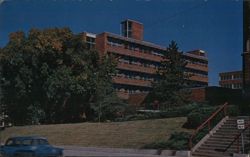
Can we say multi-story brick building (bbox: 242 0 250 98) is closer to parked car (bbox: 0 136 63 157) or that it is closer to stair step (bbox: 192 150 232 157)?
stair step (bbox: 192 150 232 157)

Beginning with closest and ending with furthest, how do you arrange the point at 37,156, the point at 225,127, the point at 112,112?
the point at 37,156
the point at 225,127
the point at 112,112

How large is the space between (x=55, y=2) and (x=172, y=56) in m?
40.1

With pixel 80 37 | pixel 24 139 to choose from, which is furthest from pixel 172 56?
pixel 24 139

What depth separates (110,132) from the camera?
3466 cm

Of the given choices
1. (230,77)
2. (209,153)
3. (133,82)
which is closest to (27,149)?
(209,153)

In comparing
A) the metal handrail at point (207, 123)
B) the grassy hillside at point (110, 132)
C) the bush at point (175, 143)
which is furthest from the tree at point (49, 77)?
the metal handrail at point (207, 123)

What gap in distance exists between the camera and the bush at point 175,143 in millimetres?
27438

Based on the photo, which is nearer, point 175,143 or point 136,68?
point 175,143

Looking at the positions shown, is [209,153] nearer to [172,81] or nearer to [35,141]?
[35,141]

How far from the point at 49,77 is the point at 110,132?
12.6 m

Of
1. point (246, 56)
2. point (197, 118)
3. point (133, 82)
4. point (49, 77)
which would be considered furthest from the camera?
point (133, 82)

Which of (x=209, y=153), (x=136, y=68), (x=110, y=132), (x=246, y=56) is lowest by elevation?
(x=209, y=153)

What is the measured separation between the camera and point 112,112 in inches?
1761

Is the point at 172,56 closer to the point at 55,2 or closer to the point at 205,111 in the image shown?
the point at 205,111
